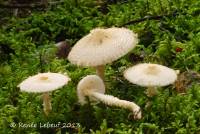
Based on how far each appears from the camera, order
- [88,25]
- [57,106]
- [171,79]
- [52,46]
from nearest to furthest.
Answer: [171,79], [57,106], [52,46], [88,25]

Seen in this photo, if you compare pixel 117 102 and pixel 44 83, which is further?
Answer: pixel 117 102

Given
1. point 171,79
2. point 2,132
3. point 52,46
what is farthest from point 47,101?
point 52,46

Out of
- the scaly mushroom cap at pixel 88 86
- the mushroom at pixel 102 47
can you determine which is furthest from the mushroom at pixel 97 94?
the mushroom at pixel 102 47

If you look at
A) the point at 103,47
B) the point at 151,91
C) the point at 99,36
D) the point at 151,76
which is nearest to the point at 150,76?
the point at 151,76

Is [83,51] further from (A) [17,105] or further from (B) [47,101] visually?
(A) [17,105]

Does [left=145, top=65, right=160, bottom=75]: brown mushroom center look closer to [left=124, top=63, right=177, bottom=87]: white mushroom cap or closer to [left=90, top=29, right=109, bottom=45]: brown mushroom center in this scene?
[left=124, top=63, right=177, bottom=87]: white mushroom cap

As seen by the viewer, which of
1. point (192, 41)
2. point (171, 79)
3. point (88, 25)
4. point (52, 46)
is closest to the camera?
point (171, 79)

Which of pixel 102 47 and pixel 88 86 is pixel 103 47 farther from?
pixel 88 86

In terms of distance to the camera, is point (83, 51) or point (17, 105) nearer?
point (83, 51)
